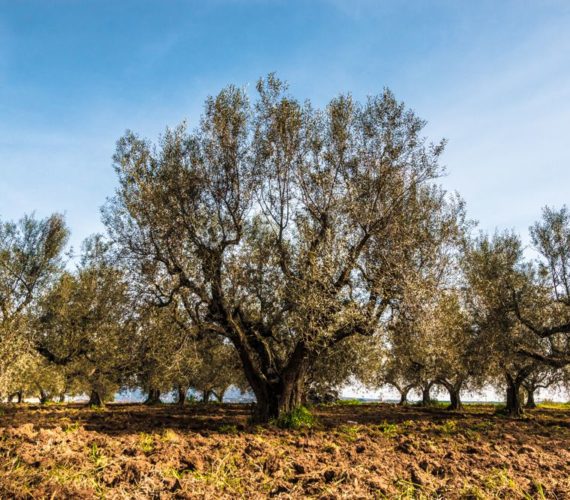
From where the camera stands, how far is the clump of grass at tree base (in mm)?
18453

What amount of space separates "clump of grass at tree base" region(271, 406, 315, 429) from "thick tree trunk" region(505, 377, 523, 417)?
2153 cm

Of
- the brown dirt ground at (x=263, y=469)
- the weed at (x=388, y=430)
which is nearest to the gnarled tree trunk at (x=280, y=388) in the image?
the weed at (x=388, y=430)

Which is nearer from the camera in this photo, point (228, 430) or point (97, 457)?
point (97, 457)

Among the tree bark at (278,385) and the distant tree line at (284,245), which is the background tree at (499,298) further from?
the tree bark at (278,385)

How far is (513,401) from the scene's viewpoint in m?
33.9

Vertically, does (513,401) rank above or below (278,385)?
below

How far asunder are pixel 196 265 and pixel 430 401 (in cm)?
4663

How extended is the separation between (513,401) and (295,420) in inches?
921

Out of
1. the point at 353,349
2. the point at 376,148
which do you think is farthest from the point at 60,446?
the point at 376,148

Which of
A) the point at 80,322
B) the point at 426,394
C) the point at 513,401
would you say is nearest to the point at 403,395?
the point at 426,394

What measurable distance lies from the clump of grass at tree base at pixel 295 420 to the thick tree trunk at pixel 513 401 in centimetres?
2153

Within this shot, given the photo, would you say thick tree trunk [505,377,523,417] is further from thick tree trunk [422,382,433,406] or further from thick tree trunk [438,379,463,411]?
thick tree trunk [422,382,433,406]

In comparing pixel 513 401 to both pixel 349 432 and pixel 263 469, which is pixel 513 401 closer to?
pixel 349 432

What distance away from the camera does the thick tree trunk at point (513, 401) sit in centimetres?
3341
